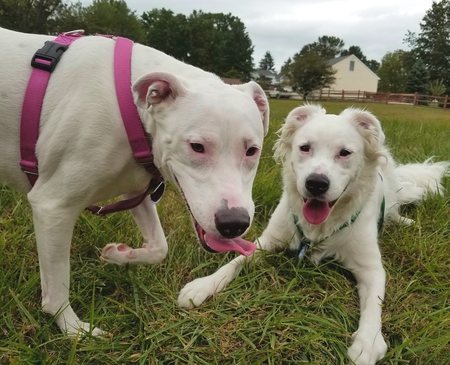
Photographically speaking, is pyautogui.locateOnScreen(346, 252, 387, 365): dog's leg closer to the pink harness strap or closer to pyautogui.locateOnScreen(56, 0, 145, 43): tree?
the pink harness strap

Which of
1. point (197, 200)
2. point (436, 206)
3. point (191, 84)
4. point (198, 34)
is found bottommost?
point (436, 206)

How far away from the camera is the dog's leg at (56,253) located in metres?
1.78

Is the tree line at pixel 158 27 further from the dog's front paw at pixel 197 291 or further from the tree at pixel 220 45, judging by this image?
the dog's front paw at pixel 197 291

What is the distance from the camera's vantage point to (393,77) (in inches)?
2410

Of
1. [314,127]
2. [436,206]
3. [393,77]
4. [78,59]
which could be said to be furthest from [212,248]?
[393,77]

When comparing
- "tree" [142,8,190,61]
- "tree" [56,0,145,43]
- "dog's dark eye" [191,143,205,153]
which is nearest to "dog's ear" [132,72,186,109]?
"dog's dark eye" [191,143,205,153]

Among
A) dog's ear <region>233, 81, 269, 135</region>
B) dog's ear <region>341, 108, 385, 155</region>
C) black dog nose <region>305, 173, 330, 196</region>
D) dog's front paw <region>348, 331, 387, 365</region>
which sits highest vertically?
dog's ear <region>233, 81, 269, 135</region>

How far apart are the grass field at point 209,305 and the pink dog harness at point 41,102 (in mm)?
678

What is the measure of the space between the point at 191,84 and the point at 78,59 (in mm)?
555

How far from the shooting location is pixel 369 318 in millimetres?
2082

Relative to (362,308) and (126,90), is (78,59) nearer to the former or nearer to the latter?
(126,90)

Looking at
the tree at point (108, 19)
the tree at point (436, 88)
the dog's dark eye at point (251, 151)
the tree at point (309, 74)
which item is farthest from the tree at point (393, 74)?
the dog's dark eye at point (251, 151)

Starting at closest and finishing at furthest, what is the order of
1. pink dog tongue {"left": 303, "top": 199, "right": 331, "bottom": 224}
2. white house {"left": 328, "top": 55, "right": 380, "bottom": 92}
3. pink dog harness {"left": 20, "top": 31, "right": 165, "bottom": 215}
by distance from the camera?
pink dog harness {"left": 20, "top": 31, "right": 165, "bottom": 215} → pink dog tongue {"left": 303, "top": 199, "right": 331, "bottom": 224} → white house {"left": 328, "top": 55, "right": 380, "bottom": 92}

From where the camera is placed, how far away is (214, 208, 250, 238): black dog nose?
1.42 m
